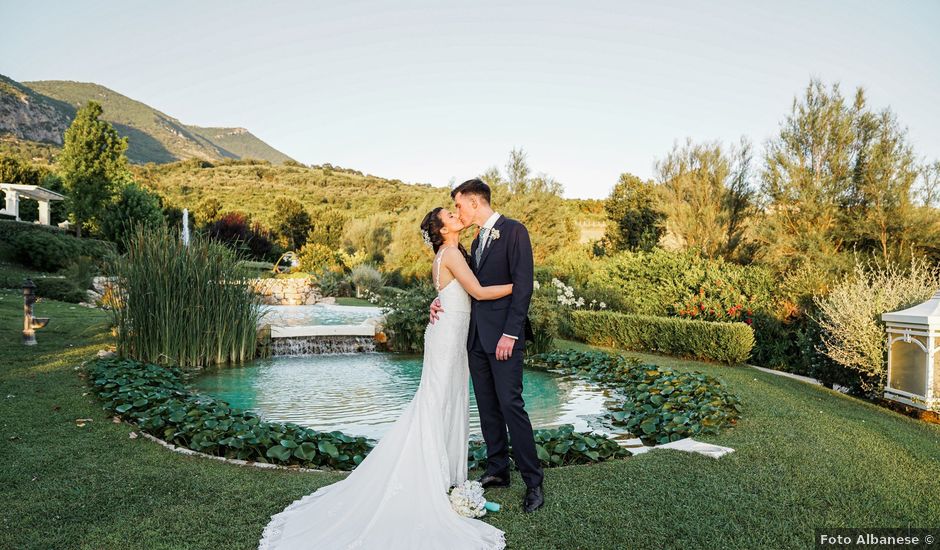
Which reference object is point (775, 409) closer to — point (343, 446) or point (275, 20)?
point (343, 446)

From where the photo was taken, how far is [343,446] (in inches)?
159

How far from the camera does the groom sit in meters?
2.99

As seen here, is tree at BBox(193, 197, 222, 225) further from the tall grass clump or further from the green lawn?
the green lawn

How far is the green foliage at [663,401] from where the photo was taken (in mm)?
4742

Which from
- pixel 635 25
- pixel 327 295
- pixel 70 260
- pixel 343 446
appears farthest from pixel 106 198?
pixel 343 446

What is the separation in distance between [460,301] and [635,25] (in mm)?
12411

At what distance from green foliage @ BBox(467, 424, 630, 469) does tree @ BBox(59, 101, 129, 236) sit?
24.8 metres

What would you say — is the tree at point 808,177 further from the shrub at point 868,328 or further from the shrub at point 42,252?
the shrub at point 42,252

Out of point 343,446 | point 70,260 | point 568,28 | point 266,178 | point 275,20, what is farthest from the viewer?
point 266,178

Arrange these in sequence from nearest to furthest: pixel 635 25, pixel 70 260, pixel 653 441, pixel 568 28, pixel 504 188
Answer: pixel 653 441 → pixel 635 25 → pixel 568 28 → pixel 70 260 → pixel 504 188

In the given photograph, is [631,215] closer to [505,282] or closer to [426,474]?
[505,282]

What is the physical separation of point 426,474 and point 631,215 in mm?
22769

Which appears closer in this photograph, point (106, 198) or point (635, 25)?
point (635, 25)

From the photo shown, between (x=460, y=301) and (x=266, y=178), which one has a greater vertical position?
(x=266, y=178)
